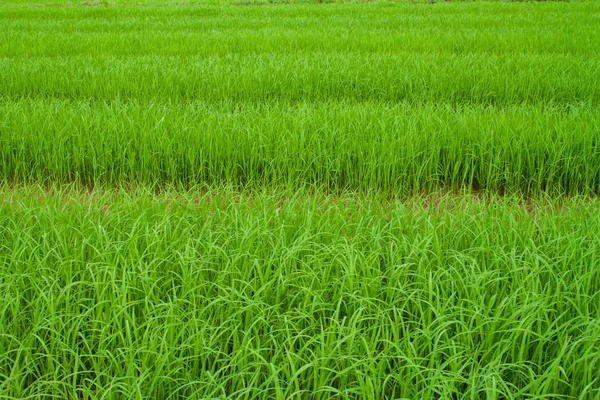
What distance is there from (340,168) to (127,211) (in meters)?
1.28

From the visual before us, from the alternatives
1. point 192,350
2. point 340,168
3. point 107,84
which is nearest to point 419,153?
point 340,168

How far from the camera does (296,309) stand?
1.71 metres

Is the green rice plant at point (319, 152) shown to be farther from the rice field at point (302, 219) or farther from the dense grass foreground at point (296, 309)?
the dense grass foreground at point (296, 309)

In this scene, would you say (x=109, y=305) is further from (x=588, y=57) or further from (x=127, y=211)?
(x=588, y=57)

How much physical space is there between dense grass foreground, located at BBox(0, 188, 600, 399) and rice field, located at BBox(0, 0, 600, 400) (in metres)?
0.01

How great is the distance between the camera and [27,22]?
9.49 m

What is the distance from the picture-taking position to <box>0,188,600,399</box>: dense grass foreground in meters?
1.45

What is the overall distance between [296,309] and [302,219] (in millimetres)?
673

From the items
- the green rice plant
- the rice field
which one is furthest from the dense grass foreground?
the green rice plant

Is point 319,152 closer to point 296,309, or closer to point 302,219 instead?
point 302,219

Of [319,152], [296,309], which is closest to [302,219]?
[296,309]

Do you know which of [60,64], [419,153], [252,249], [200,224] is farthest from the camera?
[60,64]

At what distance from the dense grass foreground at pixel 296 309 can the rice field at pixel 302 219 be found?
0.05ft

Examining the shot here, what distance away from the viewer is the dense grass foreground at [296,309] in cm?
145
